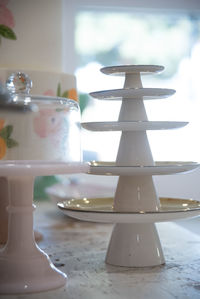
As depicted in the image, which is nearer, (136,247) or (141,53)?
(136,247)

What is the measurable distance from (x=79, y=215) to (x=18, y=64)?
49cm

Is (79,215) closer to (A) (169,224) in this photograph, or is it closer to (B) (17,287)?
(B) (17,287)

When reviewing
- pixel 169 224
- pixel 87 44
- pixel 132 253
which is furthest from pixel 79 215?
pixel 87 44

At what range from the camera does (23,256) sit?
2.16ft

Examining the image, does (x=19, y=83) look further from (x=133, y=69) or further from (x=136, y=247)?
(x=136, y=247)

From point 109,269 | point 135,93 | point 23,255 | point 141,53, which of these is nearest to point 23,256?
point 23,255

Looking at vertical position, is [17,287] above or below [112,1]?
below

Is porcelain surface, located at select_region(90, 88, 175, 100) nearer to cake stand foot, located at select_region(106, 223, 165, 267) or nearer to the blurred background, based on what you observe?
cake stand foot, located at select_region(106, 223, 165, 267)

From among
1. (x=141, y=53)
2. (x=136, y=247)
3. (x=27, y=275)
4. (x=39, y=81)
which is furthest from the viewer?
(x=141, y=53)

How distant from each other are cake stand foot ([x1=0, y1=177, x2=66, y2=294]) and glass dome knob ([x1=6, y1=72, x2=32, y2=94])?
0.41 feet

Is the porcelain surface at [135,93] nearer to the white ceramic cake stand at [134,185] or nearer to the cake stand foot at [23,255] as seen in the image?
the white ceramic cake stand at [134,185]

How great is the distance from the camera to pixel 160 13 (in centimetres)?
173

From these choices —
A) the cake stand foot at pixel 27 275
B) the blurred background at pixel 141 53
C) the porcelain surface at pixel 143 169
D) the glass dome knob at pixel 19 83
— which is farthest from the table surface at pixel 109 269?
the blurred background at pixel 141 53

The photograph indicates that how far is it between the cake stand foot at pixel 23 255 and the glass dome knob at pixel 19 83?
124mm
